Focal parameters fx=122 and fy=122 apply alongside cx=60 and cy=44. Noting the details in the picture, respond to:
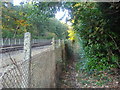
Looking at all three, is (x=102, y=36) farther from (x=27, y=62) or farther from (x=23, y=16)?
(x=23, y=16)

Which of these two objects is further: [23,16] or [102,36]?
[23,16]

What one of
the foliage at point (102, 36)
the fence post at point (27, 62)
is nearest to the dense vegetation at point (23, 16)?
the fence post at point (27, 62)

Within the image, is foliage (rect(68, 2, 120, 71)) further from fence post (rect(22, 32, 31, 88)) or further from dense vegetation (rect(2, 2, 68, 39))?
fence post (rect(22, 32, 31, 88))

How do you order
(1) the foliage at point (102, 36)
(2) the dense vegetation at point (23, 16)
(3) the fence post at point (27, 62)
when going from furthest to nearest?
(2) the dense vegetation at point (23, 16)
(1) the foliage at point (102, 36)
(3) the fence post at point (27, 62)

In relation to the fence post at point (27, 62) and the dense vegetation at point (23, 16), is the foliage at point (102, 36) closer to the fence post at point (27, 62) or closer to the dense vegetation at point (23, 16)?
the dense vegetation at point (23, 16)

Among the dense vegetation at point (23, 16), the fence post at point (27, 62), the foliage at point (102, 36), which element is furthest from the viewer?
the dense vegetation at point (23, 16)

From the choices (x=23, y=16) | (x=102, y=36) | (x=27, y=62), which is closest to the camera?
(x=27, y=62)

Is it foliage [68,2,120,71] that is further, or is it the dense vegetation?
the dense vegetation

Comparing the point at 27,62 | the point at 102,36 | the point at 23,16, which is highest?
the point at 23,16

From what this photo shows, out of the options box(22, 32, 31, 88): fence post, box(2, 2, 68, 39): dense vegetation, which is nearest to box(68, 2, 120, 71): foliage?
box(2, 2, 68, 39): dense vegetation

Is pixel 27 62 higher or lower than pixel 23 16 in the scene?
lower

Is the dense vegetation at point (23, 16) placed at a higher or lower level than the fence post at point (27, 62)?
higher

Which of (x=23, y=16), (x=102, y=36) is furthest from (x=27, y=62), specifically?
(x=23, y=16)

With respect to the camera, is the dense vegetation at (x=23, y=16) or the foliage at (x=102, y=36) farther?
the dense vegetation at (x=23, y=16)
